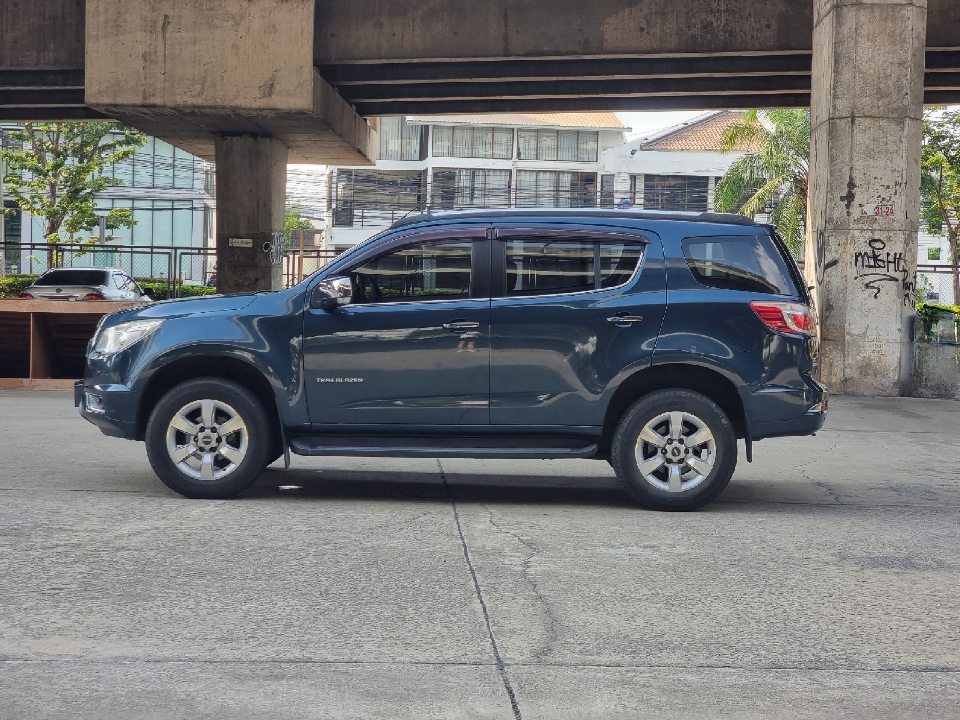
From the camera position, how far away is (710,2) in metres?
22.5

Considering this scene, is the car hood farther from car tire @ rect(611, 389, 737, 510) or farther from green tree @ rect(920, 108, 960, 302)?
green tree @ rect(920, 108, 960, 302)

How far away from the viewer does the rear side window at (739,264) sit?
26.7 feet

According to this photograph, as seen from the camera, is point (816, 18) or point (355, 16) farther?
point (355, 16)

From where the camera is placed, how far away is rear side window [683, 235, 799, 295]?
8.13 metres

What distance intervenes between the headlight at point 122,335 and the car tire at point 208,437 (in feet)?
1.47

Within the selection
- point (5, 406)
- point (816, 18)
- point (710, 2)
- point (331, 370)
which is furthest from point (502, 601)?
point (710, 2)

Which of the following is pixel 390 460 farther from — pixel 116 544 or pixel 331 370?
pixel 116 544

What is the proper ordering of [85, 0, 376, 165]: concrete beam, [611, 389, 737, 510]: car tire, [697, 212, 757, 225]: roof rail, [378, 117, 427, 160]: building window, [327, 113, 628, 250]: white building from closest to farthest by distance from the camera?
1. [611, 389, 737, 510]: car tire
2. [697, 212, 757, 225]: roof rail
3. [85, 0, 376, 165]: concrete beam
4. [327, 113, 628, 250]: white building
5. [378, 117, 427, 160]: building window

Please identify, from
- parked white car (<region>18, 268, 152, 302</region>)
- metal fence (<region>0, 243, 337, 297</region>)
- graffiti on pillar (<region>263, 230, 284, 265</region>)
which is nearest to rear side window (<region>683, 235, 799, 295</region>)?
metal fence (<region>0, 243, 337, 297</region>)

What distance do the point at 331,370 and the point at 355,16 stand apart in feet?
55.8

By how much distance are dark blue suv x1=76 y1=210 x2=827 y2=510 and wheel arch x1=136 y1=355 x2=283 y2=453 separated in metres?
0.03

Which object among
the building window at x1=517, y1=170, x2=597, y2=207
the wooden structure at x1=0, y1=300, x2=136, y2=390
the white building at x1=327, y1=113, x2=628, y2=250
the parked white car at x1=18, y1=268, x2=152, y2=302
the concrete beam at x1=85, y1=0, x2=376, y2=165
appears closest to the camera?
the wooden structure at x1=0, y1=300, x2=136, y2=390

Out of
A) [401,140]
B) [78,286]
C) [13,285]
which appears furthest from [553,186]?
[78,286]

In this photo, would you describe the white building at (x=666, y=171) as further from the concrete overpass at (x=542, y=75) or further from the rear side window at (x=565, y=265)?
the rear side window at (x=565, y=265)
